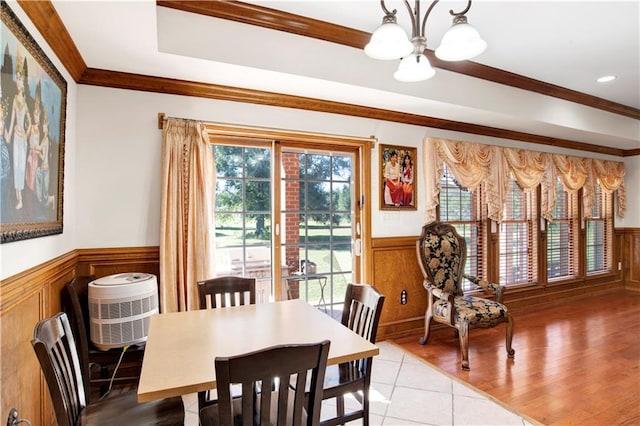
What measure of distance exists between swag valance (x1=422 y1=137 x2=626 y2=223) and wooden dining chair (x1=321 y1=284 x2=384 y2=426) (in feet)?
6.97

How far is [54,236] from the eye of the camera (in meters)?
1.99

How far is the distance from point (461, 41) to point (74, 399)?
93.1 inches

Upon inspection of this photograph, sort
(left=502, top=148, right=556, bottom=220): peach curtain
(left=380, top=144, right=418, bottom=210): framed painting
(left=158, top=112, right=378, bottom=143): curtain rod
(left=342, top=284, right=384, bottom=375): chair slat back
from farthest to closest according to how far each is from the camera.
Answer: (left=502, top=148, right=556, bottom=220): peach curtain
(left=380, top=144, right=418, bottom=210): framed painting
(left=158, top=112, right=378, bottom=143): curtain rod
(left=342, top=284, right=384, bottom=375): chair slat back

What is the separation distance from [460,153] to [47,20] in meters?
3.78

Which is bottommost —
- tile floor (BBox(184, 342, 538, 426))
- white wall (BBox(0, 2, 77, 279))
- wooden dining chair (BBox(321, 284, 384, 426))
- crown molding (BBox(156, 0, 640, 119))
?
tile floor (BBox(184, 342, 538, 426))

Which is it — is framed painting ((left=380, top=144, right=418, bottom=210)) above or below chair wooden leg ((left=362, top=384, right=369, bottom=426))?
above

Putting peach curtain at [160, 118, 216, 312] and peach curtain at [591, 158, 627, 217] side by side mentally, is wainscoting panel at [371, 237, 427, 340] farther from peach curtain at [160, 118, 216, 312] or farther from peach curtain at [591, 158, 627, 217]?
peach curtain at [591, 158, 627, 217]

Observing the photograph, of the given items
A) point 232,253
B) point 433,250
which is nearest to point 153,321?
point 232,253

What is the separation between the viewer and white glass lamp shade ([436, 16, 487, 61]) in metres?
1.61

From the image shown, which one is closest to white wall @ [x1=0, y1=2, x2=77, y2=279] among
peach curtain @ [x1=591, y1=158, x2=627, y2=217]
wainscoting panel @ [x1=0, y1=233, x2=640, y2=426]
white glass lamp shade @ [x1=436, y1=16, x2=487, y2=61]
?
wainscoting panel @ [x1=0, y1=233, x2=640, y2=426]

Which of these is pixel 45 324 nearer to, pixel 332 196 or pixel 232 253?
pixel 232 253

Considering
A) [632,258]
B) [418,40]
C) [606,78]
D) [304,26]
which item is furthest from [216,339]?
[632,258]

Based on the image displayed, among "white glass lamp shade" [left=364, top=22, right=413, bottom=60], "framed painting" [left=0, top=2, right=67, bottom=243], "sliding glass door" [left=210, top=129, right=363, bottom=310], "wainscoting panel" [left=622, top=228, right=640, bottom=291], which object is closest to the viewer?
"framed painting" [left=0, top=2, right=67, bottom=243]

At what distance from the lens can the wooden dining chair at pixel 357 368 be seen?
5.70ft
